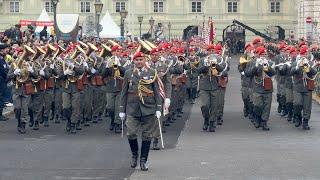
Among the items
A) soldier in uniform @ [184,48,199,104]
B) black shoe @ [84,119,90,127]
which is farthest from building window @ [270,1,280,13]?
black shoe @ [84,119,90,127]

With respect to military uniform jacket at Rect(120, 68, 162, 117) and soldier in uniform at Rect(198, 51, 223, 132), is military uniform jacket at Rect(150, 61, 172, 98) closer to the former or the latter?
military uniform jacket at Rect(120, 68, 162, 117)

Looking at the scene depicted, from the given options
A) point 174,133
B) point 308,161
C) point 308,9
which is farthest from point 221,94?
point 308,9

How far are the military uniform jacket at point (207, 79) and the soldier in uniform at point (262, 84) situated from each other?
0.81 meters

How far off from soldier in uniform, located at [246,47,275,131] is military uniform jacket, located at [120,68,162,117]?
6475 mm

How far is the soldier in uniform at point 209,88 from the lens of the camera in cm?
2139

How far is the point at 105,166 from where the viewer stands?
1552 cm

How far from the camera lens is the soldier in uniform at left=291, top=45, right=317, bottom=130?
21.2 meters

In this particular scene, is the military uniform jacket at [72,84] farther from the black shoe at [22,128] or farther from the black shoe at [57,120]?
the black shoe at [57,120]

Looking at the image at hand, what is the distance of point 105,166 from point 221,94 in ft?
22.2

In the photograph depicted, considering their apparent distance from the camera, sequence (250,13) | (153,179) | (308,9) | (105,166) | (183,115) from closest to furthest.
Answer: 1. (153,179)
2. (105,166)
3. (183,115)
4. (308,9)
5. (250,13)

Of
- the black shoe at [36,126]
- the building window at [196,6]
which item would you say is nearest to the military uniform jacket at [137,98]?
the black shoe at [36,126]

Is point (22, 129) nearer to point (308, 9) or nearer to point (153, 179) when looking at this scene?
point (153, 179)

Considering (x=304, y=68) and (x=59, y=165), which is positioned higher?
(x=304, y=68)

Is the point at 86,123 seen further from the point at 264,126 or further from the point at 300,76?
the point at 300,76
